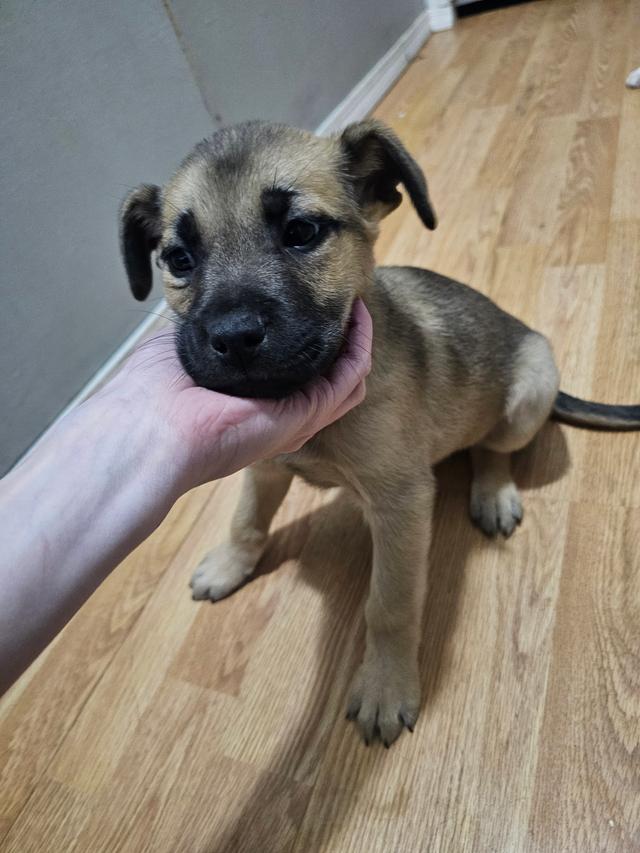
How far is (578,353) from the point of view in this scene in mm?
2535

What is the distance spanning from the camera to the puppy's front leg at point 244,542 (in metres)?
2.04

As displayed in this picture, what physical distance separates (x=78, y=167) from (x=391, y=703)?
8.86 feet

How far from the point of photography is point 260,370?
1236 millimetres

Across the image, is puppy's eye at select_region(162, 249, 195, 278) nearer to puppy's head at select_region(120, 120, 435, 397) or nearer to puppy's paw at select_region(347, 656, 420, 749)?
puppy's head at select_region(120, 120, 435, 397)

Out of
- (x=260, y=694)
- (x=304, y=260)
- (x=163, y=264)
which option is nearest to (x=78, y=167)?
(x=163, y=264)

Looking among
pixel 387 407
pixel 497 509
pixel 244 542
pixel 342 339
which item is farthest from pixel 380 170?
pixel 244 542

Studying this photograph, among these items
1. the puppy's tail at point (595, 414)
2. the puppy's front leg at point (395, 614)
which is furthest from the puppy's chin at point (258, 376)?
the puppy's tail at point (595, 414)

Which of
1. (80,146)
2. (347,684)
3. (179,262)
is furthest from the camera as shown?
(80,146)

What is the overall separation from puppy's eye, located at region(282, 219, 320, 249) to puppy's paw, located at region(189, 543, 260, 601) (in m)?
1.15

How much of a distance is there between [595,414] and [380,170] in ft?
3.98

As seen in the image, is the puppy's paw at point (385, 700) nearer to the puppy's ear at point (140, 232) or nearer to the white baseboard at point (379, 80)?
the puppy's ear at point (140, 232)

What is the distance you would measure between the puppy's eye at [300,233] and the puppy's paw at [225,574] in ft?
3.77

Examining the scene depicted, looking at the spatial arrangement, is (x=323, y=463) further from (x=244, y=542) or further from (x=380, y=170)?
(x=380, y=170)

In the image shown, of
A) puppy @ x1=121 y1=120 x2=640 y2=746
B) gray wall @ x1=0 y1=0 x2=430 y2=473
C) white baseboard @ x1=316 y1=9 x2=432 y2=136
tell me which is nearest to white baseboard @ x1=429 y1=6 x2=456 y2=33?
white baseboard @ x1=316 y1=9 x2=432 y2=136
